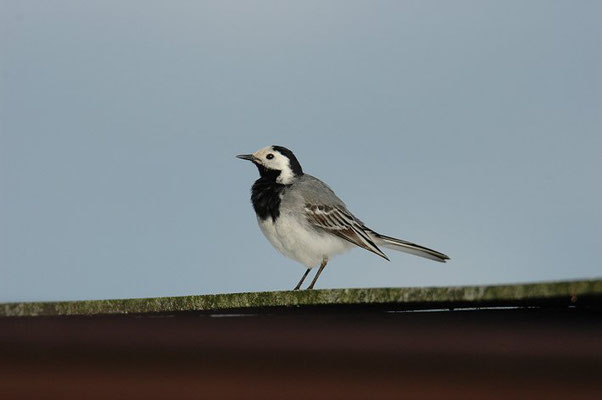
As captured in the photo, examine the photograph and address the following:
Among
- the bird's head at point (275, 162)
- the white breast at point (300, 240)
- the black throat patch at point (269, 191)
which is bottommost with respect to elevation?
the white breast at point (300, 240)

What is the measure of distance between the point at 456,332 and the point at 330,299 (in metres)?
0.66

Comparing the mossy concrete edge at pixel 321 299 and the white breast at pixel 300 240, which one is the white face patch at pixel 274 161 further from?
the mossy concrete edge at pixel 321 299

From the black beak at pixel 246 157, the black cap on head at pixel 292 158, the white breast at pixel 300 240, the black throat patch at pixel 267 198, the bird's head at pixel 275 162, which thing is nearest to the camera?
the white breast at pixel 300 240

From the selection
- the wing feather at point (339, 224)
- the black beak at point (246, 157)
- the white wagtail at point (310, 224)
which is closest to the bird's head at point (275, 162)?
the black beak at point (246, 157)

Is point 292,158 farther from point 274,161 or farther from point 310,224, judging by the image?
point 310,224

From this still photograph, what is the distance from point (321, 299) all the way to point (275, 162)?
5813 millimetres

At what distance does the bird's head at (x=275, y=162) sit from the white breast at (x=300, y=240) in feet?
2.55

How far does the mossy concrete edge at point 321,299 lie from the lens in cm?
309

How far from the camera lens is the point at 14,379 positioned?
13.2 ft

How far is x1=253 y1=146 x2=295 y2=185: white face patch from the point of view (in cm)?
956

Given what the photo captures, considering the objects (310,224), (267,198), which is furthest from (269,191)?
(310,224)

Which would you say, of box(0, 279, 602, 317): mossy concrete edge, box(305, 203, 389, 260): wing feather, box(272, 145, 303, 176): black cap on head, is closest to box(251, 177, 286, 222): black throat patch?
box(305, 203, 389, 260): wing feather

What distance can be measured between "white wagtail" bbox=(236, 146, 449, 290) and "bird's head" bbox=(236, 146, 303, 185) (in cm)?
20

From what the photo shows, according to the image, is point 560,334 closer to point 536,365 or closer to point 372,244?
point 536,365
